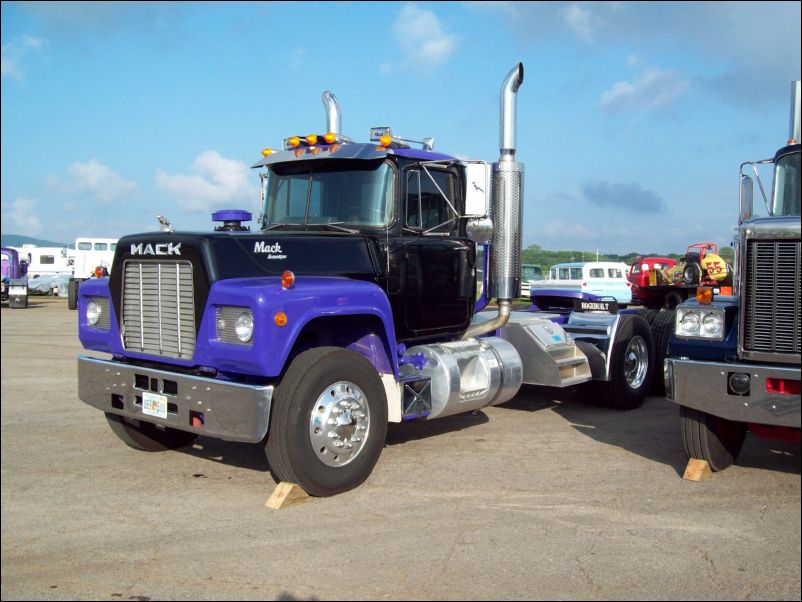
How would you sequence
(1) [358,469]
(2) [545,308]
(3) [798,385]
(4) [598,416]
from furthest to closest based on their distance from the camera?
(2) [545,308] → (4) [598,416] → (1) [358,469] → (3) [798,385]

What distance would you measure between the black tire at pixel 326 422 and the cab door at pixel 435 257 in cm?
122

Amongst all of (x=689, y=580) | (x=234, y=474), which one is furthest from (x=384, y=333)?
(x=689, y=580)

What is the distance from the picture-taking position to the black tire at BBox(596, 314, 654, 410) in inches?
348

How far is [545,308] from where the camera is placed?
33.2 feet

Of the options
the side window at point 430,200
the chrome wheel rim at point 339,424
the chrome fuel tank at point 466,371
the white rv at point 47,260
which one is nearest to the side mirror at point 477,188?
the side window at point 430,200

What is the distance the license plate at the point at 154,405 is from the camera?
5.50 meters

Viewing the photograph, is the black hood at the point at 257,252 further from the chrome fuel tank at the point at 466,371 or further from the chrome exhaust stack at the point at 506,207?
the chrome exhaust stack at the point at 506,207

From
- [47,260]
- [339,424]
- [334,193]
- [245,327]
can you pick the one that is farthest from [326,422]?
[47,260]

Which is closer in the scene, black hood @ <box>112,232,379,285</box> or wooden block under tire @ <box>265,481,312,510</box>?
wooden block under tire @ <box>265,481,312,510</box>

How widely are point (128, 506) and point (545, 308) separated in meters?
6.26

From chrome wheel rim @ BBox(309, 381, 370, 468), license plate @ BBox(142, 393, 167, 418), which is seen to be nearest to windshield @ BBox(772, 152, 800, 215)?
chrome wheel rim @ BBox(309, 381, 370, 468)

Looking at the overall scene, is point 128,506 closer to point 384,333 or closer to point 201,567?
point 201,567

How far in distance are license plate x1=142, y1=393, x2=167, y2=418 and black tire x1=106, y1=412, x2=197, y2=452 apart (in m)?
0.93

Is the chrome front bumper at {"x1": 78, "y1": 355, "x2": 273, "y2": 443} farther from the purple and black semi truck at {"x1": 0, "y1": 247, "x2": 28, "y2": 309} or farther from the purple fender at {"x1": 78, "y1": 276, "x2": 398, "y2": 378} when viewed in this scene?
the purple and black semi truck at {"x1": 0, "y1": 247, "x2": 28, "y2": 309}
